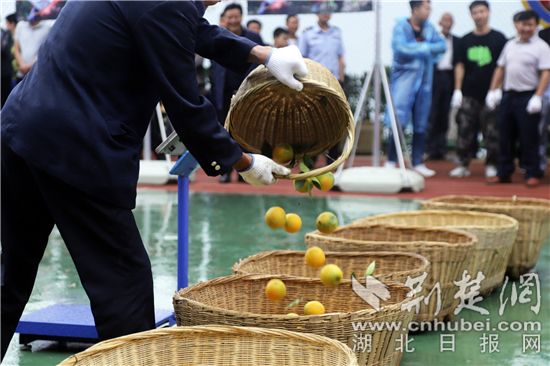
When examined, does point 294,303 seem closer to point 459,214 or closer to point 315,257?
point 315,257

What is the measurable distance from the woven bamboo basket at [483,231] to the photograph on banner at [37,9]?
5.24 m

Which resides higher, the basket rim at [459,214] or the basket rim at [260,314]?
the basket rim at [260,314]

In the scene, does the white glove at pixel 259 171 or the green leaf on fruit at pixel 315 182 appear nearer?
the white glove at pixel 259 171

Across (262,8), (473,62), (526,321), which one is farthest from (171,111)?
(473,62)

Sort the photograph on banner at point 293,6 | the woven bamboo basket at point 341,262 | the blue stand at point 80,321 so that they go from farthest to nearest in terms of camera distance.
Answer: the photograph on banner at point 293,6
the woven bamboo basket at point 341,262
the blue stand at point 80,321

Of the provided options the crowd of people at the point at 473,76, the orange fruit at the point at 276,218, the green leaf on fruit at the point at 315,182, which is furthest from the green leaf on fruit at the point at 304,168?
the crowd of people at the point at 473,76

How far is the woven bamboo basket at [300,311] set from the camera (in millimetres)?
2760

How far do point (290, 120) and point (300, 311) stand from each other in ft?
2.28

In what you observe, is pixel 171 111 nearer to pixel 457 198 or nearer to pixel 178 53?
pixel 178 53

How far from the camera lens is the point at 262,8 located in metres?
9.37

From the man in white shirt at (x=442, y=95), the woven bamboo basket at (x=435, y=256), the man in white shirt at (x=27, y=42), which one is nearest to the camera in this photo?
the woven bamboo basket at (x=435, y=256)

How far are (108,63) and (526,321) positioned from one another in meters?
2.28

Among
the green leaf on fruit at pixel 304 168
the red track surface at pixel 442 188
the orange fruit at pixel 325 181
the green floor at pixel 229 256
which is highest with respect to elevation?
the green leaf on fruit at pixel 304 168

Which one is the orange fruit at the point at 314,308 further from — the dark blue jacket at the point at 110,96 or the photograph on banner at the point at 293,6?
the photograph on banner at the point at 293,6
